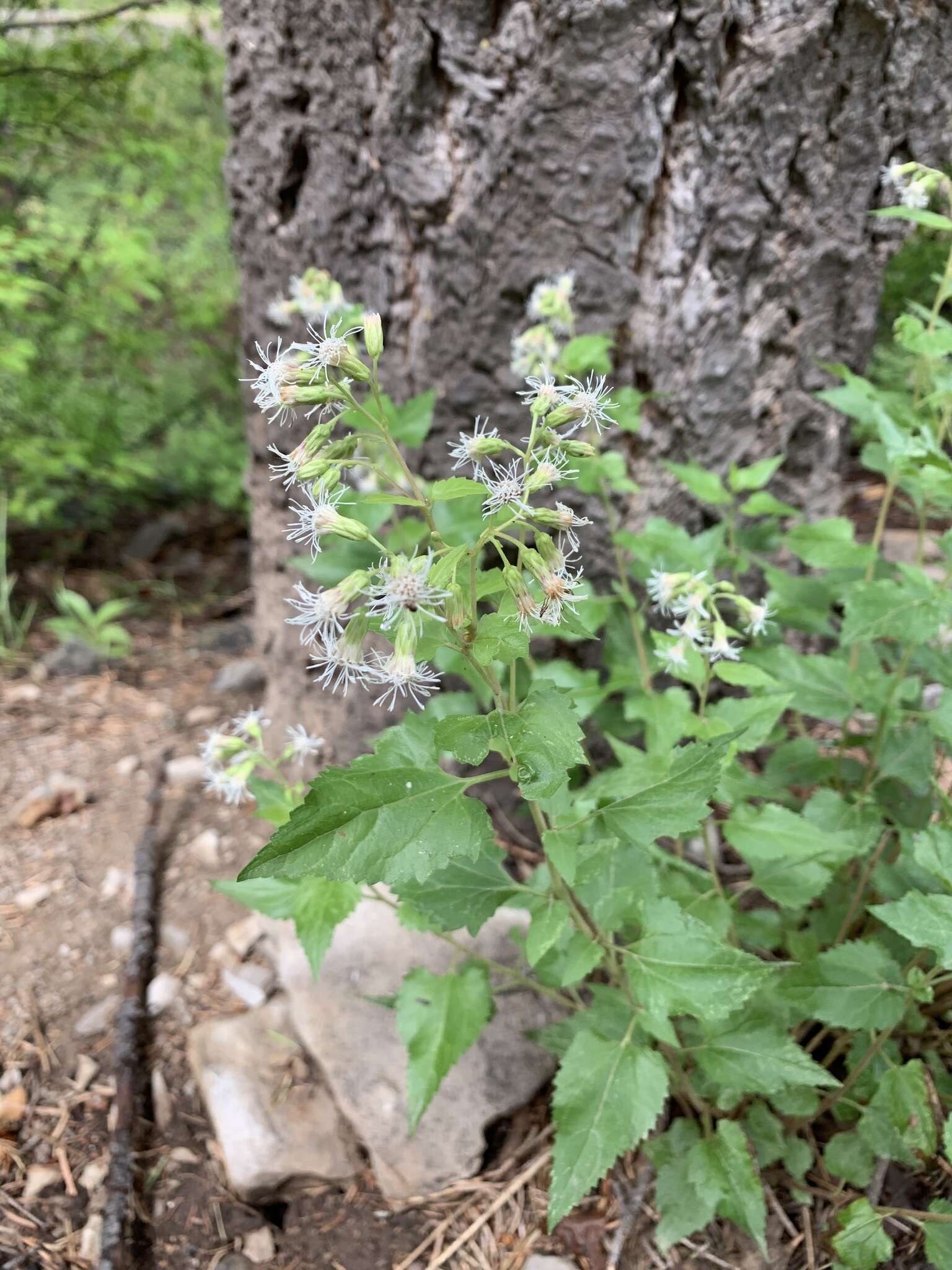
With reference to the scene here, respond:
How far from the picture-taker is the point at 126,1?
360 cm

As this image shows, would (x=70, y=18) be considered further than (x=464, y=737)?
Yes

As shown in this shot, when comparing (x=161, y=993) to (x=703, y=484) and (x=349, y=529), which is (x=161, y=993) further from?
(x=703, y=484)

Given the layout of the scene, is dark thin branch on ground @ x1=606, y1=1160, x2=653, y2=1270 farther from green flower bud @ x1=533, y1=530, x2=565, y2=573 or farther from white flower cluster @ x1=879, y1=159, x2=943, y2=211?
white flower cluster @ x1=879, y1=159, x2=943, y2=211

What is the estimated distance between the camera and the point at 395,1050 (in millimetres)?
1902

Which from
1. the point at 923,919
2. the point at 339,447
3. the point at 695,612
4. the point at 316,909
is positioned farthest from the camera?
the point at 695,612

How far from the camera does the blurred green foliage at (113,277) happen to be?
355cm

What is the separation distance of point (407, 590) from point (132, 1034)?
165 cm

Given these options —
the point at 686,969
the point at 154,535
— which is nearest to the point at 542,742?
the point at 686,969

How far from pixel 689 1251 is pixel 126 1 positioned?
506cm

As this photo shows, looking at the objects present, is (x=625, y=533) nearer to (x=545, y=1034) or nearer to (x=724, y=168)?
(x=724, y=168)

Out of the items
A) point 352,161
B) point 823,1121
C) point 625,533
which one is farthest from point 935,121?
point 823,1121

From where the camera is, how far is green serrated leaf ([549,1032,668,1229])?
1.25 m

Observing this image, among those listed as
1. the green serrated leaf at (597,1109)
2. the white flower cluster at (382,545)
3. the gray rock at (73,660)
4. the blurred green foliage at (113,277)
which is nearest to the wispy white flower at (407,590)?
the white flower cluster at (382,545)

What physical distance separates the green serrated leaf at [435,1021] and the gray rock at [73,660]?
8.29 ft
